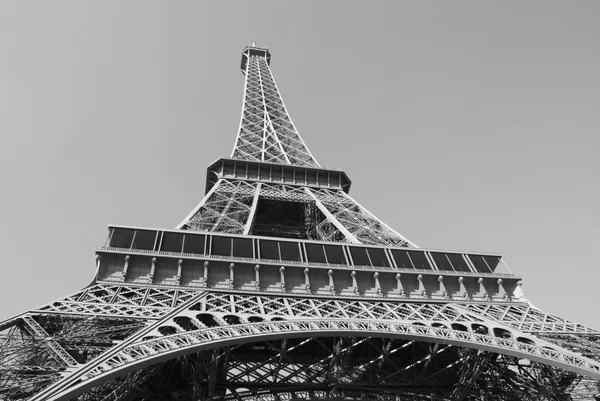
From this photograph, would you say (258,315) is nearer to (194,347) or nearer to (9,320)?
(194,347)

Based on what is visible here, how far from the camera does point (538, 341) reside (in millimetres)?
19047

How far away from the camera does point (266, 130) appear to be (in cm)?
4884

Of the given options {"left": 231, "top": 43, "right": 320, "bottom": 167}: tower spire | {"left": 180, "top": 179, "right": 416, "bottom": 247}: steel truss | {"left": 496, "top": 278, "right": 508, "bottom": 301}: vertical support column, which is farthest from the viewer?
{"left": 231, "top": 43, "right": 320, "bottom": 167}: tower spire

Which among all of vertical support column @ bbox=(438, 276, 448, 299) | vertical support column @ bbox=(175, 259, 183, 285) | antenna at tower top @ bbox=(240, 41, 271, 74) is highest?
antenna at tower top @ bbox=(240, 41, 271, 74)

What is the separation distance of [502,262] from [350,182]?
1679 cm

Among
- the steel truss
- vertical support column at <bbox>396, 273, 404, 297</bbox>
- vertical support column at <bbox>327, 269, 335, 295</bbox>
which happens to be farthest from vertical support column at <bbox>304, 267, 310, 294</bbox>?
the steel truss


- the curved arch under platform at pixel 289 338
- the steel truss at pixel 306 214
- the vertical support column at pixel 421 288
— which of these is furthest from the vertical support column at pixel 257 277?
the vertical support column at pixel 421 288

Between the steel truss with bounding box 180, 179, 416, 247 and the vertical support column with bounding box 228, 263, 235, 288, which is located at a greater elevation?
the steel truss with bounding box 180, 179, 416, 247

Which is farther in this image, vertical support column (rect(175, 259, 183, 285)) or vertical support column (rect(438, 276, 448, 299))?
vertical support column (rect(438, 276, 448, 299))

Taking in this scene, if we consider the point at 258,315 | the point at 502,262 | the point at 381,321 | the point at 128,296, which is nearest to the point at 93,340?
the point at 128,296

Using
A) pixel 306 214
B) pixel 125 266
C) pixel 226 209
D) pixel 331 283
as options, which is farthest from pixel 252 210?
pixel 125 266

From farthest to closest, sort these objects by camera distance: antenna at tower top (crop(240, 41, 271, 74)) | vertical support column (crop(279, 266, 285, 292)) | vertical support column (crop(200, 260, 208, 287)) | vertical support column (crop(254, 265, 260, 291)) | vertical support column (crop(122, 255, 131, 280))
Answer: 1. antenna at tower top (crop(240, 41, 271, 74))
2. vertical support column (crop(279, 266, 285, 292))
3. vertical support column (crop(254, 265, 260, 291))
4. vertical support column (crop(200, 260, 208, 287))
5. vertical support column (crop(122, 255, 131, 280))

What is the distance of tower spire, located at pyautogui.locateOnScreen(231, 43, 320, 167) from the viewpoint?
1705 inches

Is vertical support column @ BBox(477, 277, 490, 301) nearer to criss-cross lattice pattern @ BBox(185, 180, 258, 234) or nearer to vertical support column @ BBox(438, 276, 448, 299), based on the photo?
vertical support column @ BBox(438, 276, 448, 299)
